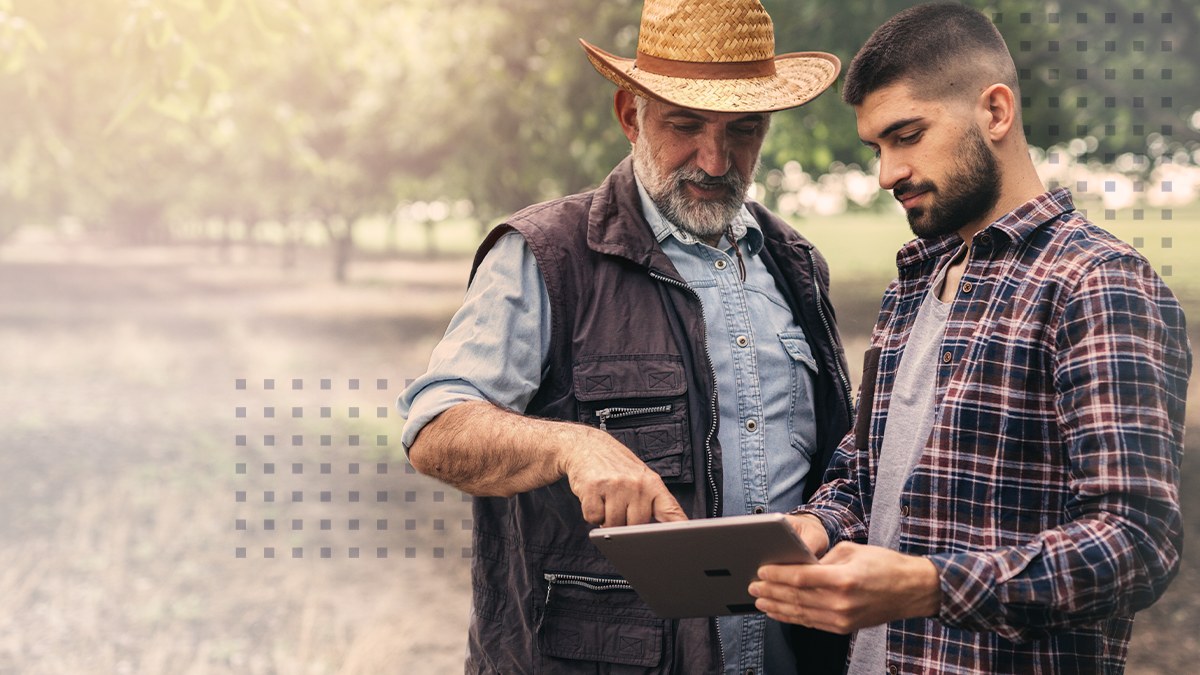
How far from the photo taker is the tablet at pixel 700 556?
4.10 ft

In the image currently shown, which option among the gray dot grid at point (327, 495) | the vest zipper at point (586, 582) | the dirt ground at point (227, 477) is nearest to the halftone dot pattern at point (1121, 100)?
the dirt ground at point (227, 477)

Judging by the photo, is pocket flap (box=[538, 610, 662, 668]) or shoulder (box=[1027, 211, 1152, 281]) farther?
pocket flap (box=[538, 610, 662, 668])

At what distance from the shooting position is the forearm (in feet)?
5.48

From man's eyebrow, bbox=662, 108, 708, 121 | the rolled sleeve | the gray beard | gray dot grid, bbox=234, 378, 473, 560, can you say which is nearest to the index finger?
the rolled sleeve

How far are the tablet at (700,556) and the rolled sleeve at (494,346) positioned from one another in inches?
21.2

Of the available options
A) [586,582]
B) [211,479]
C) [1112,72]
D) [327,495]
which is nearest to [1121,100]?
[1112,72]

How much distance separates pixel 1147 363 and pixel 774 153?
547 cm

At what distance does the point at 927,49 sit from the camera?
5.43ft

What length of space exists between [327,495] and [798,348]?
28.8ft

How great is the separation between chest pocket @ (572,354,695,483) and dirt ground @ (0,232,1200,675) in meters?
4.78

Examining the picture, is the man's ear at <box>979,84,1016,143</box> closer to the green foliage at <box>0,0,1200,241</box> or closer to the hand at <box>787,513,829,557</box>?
the hand at <box>787,513,829,557</box>

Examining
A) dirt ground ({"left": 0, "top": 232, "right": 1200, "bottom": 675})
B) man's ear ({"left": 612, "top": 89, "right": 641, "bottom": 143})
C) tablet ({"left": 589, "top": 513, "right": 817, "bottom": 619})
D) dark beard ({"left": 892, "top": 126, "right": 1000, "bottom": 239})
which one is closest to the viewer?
tablet ({"left": 589, "top": 513, "right": 817, "bottom": 619})

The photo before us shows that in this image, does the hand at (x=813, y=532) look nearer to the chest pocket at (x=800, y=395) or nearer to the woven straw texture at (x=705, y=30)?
the chest pocket at (x=800, y=395)

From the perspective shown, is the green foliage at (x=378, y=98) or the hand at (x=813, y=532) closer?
the hand at (x=813, y=532)
